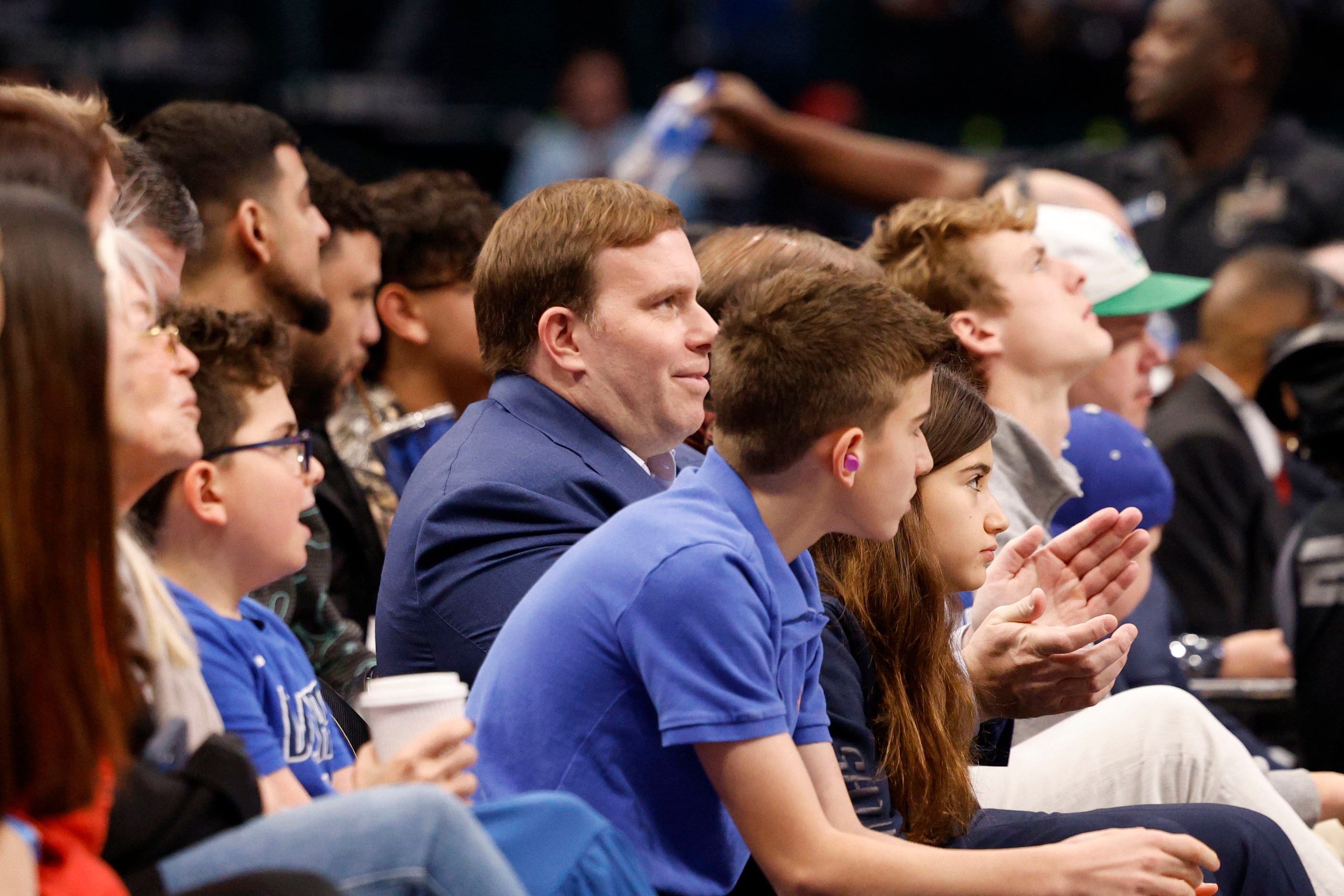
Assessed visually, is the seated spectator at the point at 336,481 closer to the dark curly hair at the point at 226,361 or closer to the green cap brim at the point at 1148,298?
the dark curly hair at the point at 226,361

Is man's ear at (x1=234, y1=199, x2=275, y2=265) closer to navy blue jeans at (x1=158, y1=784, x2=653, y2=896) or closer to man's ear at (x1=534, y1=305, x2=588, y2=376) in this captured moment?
man's ear at (x1=534, y1=305, x2=588, y2=376)

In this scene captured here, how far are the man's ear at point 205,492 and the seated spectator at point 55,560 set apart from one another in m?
0.62

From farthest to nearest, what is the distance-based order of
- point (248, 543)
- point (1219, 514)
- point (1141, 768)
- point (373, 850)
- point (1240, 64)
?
point (1240, 64) → point (1219, 514) → point (1141, 768) → point (248, 543) → point (373, 850)

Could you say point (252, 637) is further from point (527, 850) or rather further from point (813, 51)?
point (813, 51)

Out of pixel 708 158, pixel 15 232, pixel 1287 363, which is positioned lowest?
pixel 708 158

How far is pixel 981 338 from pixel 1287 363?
3.47ft

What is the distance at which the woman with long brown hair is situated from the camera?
205 centimetres

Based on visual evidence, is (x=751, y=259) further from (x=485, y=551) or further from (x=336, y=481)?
(x=336, y=481)

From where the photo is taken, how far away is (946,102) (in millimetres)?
8359

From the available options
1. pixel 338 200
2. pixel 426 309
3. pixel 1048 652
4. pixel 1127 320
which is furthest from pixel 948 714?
pixel 338 200

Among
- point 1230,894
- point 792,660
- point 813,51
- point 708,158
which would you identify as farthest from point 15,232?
point 813,51

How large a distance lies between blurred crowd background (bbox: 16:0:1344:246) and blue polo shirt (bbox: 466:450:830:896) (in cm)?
512

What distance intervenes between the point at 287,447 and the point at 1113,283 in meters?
1.86

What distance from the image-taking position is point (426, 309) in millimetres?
3580
